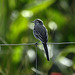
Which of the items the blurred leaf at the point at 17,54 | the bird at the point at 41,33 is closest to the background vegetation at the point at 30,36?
the blurred leaf at the point at 17,54

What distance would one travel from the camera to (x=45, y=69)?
386 centimetres

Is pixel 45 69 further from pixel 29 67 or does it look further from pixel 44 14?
pixel 44 14

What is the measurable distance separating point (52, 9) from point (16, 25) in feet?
2.16

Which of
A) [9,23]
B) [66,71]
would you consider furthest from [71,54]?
[9,23]

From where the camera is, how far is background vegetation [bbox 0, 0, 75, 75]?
12.5 feet

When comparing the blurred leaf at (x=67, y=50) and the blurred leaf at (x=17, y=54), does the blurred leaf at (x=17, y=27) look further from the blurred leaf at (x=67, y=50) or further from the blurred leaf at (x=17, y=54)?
the blurred leaf at (x=67, y=50)

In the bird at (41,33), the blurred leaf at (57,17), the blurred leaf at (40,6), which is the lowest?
the bird at (41,33)

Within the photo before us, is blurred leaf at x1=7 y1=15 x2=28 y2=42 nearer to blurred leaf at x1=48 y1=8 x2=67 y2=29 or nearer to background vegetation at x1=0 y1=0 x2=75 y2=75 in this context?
background vegetation at x1=0 y1=0 x2=75 y2=75

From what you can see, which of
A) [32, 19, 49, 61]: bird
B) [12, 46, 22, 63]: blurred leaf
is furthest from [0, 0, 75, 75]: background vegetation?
[32, 19, 49, 61]: bird

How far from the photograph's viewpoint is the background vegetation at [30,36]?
12.5 ft

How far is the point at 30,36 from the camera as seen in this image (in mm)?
4031

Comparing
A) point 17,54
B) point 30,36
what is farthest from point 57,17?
point 17,54

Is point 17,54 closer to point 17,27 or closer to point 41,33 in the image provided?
point 17,27

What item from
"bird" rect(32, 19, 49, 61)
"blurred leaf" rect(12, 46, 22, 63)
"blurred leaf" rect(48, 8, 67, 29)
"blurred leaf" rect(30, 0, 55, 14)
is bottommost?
"blurred leaf" rect(12, 46, 22, 63)
